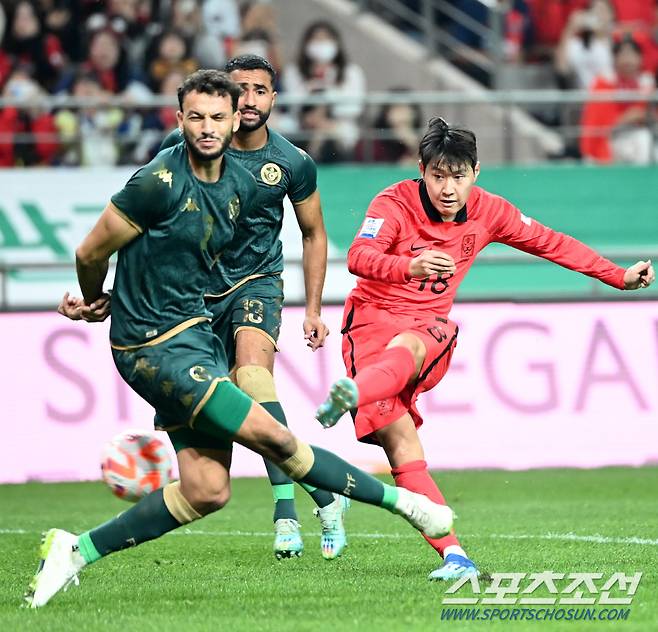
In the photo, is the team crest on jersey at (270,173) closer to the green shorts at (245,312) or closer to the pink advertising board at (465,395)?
the green shorts at (245,312)

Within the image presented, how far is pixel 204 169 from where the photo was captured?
236 inches

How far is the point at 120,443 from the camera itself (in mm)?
6965

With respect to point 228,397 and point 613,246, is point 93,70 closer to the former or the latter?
point 613,246

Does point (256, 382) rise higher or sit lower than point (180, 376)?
lower

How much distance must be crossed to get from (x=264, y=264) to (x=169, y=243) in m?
1.86

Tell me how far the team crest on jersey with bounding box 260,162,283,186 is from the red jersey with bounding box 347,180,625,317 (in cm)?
75

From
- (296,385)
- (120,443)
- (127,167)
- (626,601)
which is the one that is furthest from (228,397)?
(127,167)

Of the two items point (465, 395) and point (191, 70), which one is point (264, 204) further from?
point (191, 70)

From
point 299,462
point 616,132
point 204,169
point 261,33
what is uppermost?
point 204,169

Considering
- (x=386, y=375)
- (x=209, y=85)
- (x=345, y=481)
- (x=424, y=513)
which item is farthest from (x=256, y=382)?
(x=209, y=85)

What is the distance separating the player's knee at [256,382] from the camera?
7270 mm

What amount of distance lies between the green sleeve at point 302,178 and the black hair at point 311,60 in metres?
8.26

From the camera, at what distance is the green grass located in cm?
572

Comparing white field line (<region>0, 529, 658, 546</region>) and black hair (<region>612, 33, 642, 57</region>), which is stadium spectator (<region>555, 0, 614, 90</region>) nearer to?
black hair (<region>612, 33, 642, 57</region>)
